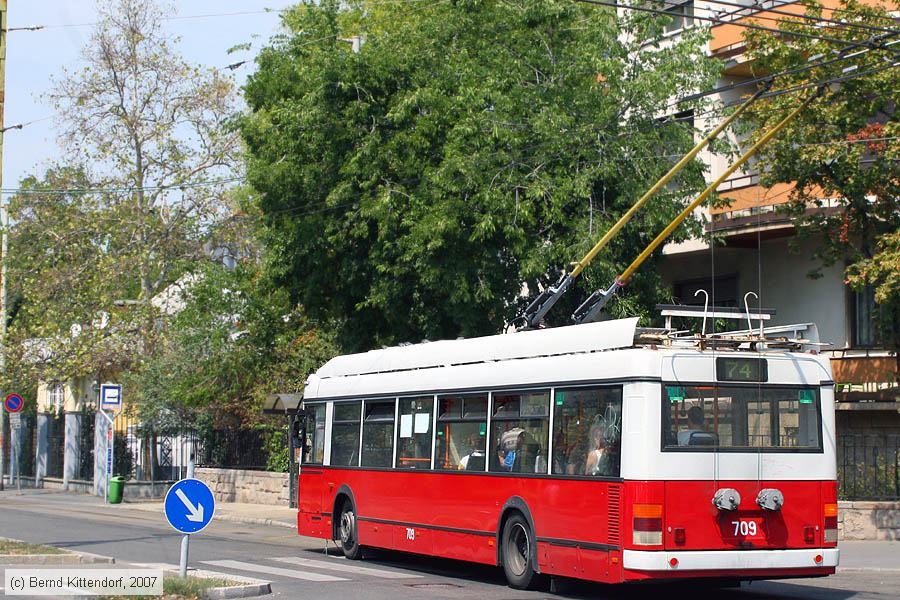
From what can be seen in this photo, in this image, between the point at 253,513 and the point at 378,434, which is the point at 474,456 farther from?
the point at 253,513

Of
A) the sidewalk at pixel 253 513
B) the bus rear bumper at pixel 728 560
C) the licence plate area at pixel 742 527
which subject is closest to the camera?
the bus rear bumper at pixel 728 560

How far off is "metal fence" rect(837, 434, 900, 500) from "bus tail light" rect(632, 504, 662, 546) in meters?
10.7

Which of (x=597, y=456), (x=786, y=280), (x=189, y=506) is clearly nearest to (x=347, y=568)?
(x=189, y=506)

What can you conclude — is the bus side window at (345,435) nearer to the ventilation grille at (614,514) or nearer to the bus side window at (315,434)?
the bus side window at (315,434)

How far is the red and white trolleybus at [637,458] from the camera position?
12453 millimetres

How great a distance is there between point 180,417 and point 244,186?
27.1ft

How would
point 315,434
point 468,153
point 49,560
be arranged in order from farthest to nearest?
point 468,153 → point 315,434 → point 49,560

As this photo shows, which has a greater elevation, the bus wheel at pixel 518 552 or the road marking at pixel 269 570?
the bus wheel at pixel 518 552

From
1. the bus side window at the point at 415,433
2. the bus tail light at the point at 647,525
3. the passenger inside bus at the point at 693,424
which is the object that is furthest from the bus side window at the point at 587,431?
the bus side window at the point at 415,433

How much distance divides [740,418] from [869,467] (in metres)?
10.0

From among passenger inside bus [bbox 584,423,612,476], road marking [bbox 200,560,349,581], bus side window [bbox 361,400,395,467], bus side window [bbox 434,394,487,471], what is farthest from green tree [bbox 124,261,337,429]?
passenger inside bus [bbox 584,423,612,476]

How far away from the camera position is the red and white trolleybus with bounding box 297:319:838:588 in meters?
12.5

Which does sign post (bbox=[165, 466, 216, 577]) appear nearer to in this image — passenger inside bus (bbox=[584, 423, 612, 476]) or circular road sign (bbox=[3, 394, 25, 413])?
Answer: passenger inside bus (bbox=[584, 423, 612, 476])

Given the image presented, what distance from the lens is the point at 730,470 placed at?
41.7 feet
